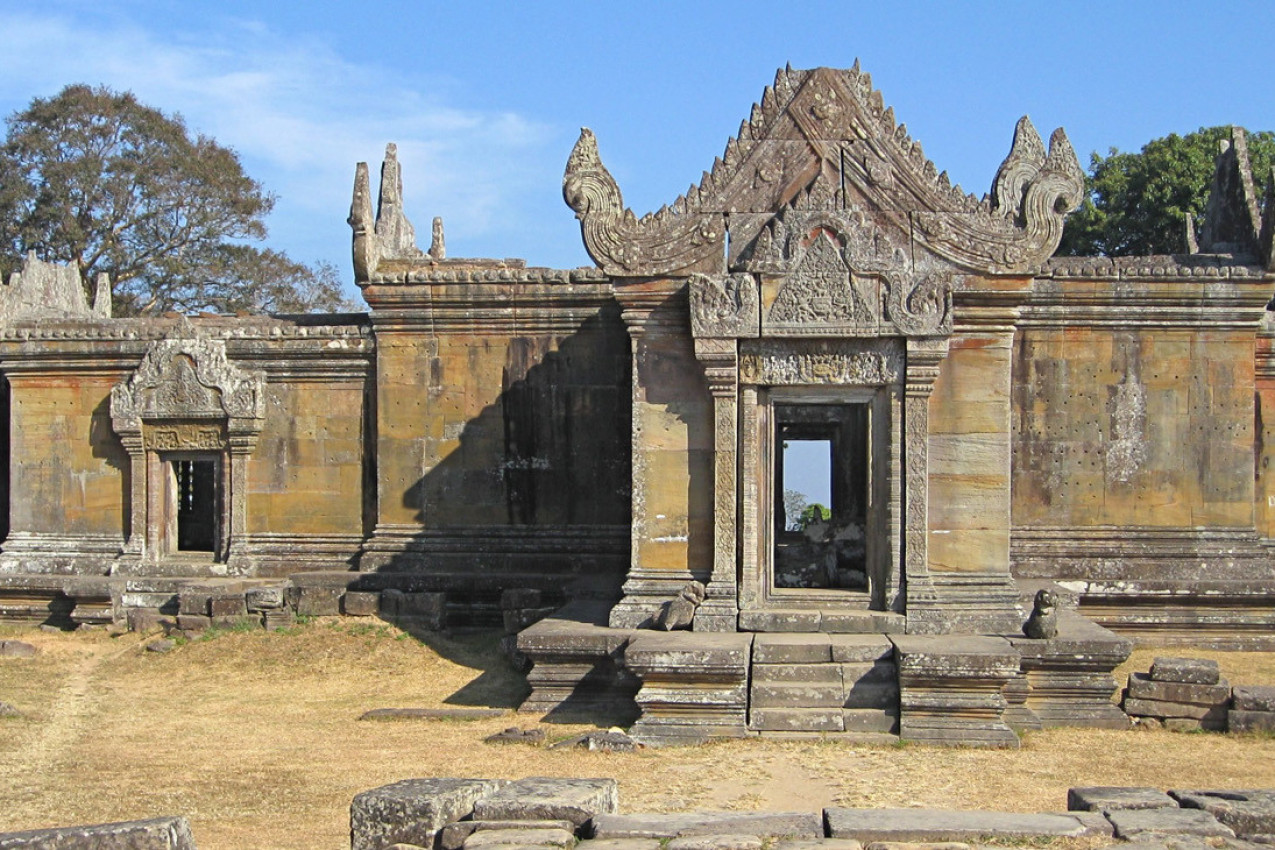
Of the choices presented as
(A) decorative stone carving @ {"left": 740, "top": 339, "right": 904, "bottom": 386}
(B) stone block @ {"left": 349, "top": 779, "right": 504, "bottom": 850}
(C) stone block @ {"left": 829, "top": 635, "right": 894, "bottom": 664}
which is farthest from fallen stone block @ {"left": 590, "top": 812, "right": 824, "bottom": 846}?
(A) decorative stone carving @ {"left": 740, "top": 339, "right": 904, "bottom": 386}

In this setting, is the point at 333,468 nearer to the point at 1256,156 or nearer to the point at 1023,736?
the point at 1023,736

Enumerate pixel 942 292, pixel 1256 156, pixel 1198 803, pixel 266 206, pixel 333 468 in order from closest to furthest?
pixel 1198 803 → pixel 942 292 → pixel 333 468 → pixel 1256 156 → pixel 266 206

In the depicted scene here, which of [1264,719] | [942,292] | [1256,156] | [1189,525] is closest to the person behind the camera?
[1264,719]

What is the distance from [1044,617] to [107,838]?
23.1 feet

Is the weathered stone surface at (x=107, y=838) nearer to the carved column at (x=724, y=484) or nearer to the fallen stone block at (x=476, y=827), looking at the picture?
the fallen stone block at (x=476, y=827)

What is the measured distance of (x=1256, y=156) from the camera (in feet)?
101

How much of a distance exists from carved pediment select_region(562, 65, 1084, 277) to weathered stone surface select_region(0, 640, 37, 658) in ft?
23.7

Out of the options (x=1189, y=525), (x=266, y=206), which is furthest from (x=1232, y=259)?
(x=266, y=206)

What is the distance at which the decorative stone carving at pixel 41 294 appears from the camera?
17062mm

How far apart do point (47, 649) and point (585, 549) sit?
Result: 5505mm

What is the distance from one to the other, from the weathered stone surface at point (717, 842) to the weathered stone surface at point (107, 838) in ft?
7.02

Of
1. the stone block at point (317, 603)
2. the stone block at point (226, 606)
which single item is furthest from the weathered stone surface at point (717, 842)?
the stone block at point (226, 606)

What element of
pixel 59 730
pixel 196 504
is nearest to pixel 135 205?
pixel 196 504

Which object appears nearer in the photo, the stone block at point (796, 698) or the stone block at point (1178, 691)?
the stone block at point (796, 698)
